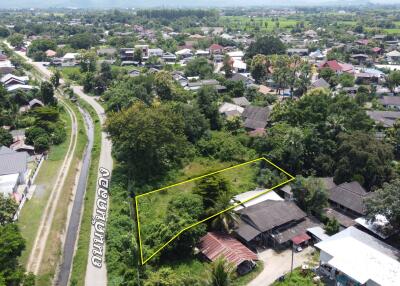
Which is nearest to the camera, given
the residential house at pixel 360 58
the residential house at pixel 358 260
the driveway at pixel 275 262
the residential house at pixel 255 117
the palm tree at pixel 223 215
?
the residential house at pixel 358 260

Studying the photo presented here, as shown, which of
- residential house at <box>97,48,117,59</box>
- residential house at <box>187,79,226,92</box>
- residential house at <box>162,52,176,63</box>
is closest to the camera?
residential house at <box>187,79,226,92</box>

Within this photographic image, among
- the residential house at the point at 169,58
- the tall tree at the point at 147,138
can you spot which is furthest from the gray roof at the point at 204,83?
the residential house at the point at 169,58

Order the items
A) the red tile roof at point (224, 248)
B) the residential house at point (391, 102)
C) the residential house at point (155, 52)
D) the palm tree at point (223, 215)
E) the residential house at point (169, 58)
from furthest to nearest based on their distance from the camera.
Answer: the residential house at point (155, 52)
the residential house at point (169, 58)
the residential house at point (391, 102)
the palm tree at point (223, 215)
the red tile roof at point (224, 248)

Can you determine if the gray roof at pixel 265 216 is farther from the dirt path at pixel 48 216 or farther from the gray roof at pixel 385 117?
the gray roof at pixel 385 117

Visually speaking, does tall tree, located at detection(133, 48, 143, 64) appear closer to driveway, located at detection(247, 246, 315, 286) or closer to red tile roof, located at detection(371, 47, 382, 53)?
red tile roof, located at detection(371, 47, 382, 53)

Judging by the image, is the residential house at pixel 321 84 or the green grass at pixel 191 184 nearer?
the green grass at pixel 191 184

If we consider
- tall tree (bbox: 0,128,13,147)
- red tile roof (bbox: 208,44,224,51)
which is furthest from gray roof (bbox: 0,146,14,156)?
red tile roof (bbox: 208,44,224,51)

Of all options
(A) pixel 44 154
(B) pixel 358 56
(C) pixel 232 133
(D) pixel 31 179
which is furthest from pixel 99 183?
(B) pixel 358 56

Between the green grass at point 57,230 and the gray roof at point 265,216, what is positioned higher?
the gray roof at point 265,216
